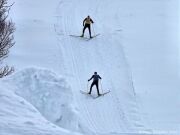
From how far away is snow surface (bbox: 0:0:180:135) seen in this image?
1741cm

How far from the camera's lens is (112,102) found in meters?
23.6

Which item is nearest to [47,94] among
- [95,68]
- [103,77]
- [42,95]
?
[42,95]

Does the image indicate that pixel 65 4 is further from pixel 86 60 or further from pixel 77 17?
pixel 86 60

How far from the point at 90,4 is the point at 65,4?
5.36 ft

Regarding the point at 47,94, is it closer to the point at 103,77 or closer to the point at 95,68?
the point at 103,77

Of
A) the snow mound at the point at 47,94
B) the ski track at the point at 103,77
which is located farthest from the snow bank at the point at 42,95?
the ski track at the point at 103,77

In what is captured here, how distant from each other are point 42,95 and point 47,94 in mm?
A: 206

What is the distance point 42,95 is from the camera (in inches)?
715

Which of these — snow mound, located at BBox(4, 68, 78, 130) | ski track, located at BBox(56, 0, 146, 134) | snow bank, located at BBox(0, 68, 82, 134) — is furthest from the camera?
ski track, located at BBox(56, 0, 146, 134)

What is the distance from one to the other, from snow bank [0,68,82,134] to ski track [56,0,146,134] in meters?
1.22

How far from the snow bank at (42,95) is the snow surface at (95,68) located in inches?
1.2

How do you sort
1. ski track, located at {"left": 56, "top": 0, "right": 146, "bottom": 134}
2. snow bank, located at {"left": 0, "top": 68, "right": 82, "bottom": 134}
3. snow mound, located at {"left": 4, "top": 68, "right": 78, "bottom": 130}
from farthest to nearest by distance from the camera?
ski track, located at {"left": 56, "top": 0, "right": 146, "bottom": 134}, snow mound, located at {"left": 4, "top": 68, "right": 78, "bottom": 130}, snow bank, located at {"left": 0, "top": 68, "right": 82, "bottom": 134}

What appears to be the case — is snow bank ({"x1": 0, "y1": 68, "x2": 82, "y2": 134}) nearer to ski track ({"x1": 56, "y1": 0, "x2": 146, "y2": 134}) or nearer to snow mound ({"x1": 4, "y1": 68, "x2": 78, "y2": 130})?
snow mound ({"x1": 4, "y1": 68, "x2": 78, "y2": 130})

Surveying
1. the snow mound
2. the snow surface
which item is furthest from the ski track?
the snow mound
